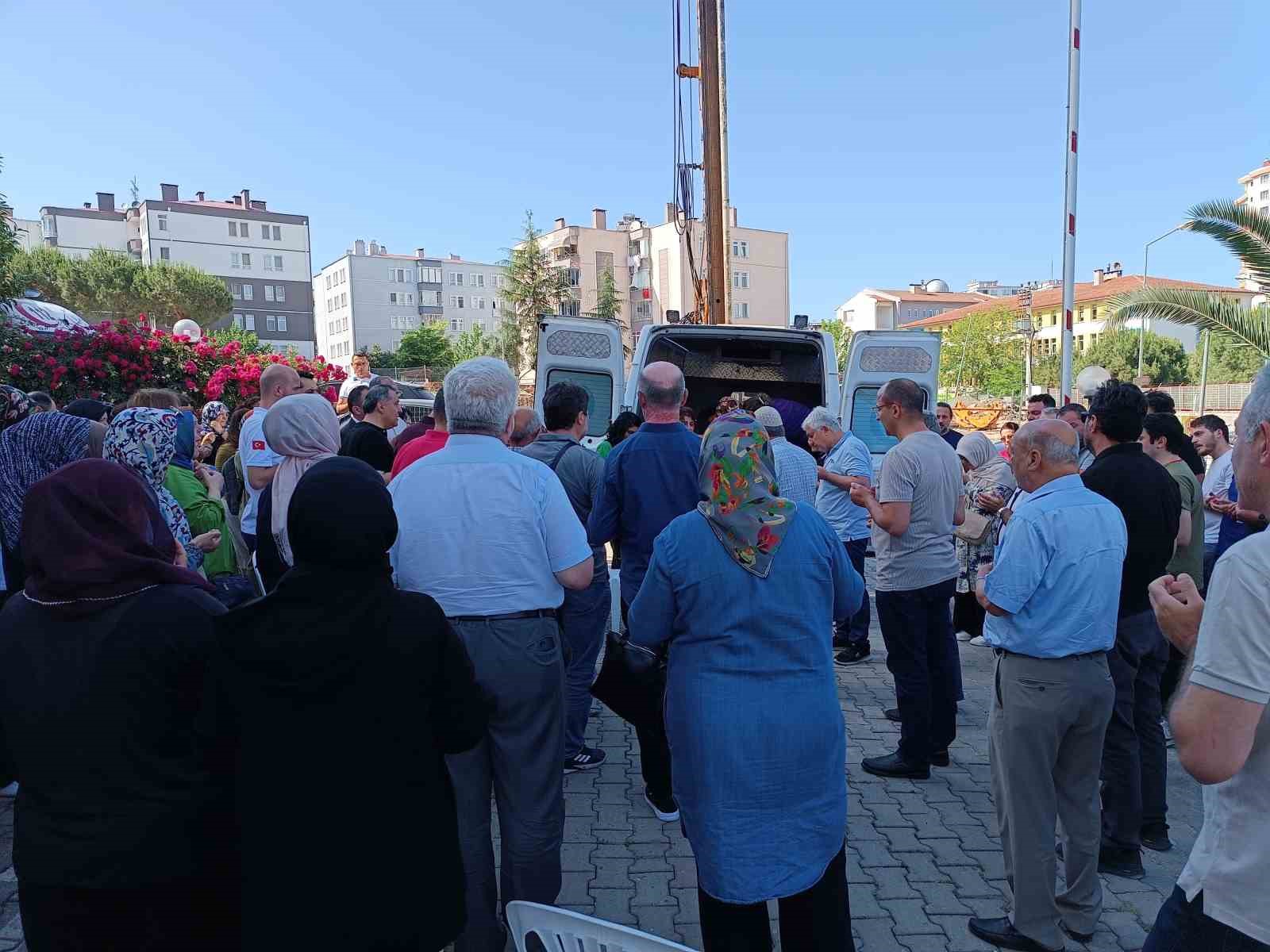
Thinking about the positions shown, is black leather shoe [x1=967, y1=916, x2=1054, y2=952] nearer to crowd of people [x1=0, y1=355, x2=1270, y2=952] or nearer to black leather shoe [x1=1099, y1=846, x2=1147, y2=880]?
crowd of people [x1=0, y1=355, x2=1270, y2=952]

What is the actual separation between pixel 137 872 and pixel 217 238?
85.9m

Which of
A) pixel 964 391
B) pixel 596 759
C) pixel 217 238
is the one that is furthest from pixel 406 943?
pixel 217 238

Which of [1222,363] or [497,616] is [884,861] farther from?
[1222,363]

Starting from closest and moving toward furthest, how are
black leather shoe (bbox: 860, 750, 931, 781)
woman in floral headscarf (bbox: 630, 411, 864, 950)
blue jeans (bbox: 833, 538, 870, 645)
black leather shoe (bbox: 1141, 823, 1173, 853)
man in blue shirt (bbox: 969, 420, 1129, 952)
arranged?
woman in floral headscarf (bbox: 630, 411, 864, 950), man in blue shirt (bbox: 969, 420, 1129, 952), black leather shoe (bbox: 1141, 823, 1173, 853), black leather shoe (bbox: 860, 750, 931, 781), blue jeans (bbox: 833, 538, 870, 645)

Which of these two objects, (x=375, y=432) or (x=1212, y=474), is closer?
(x=375, y=432)

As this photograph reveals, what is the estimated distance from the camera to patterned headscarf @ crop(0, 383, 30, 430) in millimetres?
4214

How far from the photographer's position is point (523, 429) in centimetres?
517

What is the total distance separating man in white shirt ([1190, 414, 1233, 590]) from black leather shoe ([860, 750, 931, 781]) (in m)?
2.23

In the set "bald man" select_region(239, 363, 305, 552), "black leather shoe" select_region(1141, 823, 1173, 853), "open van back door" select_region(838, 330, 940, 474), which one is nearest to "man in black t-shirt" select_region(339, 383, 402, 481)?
"bald man" select_region(239, 363, 305, 552)

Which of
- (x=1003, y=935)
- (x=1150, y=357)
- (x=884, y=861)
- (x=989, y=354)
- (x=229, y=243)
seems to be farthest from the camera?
(x=229, y=243)

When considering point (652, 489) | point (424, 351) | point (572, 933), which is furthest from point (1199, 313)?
point (424, 351)

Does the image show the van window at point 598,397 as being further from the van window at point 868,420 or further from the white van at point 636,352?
the van window at point 868,420

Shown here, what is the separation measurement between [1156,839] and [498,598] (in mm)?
3214

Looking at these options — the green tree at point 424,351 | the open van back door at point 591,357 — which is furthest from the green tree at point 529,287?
the open van back door at point 591,357
